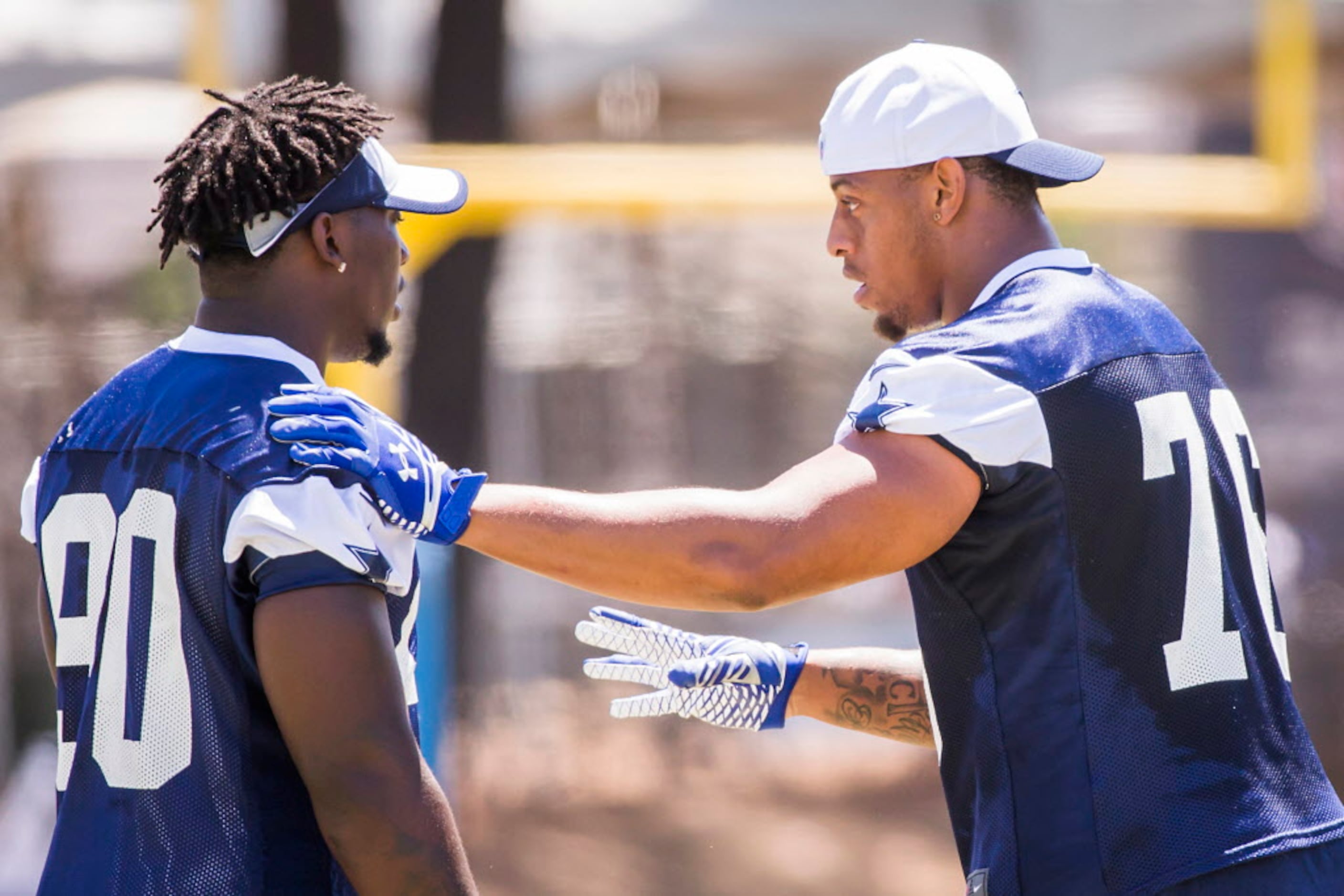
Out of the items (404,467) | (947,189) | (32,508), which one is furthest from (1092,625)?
(32,508)

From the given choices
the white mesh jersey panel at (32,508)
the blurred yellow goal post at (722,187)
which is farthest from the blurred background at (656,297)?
the white mesh jersey panel at (32,508)

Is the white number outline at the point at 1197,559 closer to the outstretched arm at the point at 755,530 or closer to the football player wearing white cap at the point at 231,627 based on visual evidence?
the outstretched arm at the point at 755,530

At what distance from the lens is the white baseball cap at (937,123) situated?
2480mm

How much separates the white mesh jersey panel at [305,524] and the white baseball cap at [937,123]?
1096 mm

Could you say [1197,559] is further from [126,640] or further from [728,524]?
[126,640]

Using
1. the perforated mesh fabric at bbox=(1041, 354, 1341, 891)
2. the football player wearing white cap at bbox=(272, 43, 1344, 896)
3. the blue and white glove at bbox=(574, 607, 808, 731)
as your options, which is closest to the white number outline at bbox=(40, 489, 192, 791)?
the football player wearing white cap at bbox=(272, 43, 1344, 896)

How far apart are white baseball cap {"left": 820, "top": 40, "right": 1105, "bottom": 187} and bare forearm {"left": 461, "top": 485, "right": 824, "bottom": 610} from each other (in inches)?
25.7

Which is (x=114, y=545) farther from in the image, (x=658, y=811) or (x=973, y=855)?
(x=658, y=811)

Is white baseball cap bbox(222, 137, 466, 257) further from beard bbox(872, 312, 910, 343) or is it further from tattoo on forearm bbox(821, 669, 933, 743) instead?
tattoo on forearm bbox(821, 669, 933, 743)

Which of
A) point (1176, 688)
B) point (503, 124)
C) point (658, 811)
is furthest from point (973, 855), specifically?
point (503, 124)

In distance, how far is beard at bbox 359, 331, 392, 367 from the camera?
2.24 metres

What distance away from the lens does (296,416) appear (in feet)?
6.37

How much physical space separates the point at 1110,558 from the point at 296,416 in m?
1.17

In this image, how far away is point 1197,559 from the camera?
2.25 m
